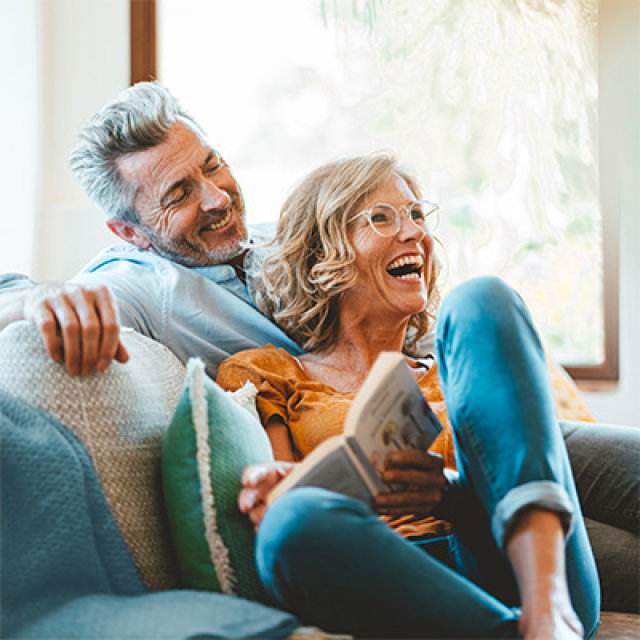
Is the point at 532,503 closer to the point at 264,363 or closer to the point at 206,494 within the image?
the point at 206,494

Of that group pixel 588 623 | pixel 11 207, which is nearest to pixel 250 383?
pixel 588 623

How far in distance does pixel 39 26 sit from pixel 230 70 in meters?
0.73

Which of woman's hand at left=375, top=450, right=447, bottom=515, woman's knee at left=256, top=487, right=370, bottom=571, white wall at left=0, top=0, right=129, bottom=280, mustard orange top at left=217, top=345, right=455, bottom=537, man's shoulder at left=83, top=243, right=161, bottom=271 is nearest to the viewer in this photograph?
woman's knee at left=256, top=487, right=370, bottom=571

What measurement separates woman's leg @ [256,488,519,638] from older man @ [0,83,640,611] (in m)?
0.37

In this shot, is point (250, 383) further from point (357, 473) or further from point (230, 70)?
point (230, 70)

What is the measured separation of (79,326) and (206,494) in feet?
0.91

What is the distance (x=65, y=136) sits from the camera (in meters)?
3.21

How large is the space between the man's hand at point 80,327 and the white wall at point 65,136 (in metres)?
1.98

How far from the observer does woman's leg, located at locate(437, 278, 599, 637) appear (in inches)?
39.8

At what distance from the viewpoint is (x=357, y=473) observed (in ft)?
3.38

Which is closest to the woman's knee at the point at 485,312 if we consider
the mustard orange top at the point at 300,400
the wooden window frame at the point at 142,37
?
the mustard orange top at the point at 300,400

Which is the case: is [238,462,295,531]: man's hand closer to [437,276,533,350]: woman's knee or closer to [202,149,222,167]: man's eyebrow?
[437,276,533,350]: woman's knee

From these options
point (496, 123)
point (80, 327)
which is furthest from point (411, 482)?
point (496, 123)

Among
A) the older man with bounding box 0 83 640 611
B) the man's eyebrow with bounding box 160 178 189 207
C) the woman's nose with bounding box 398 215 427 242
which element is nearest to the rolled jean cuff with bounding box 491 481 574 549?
the older man with bounding box 0 83 640 611
